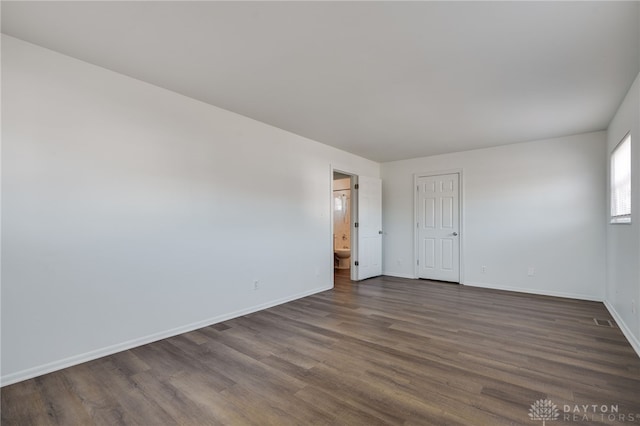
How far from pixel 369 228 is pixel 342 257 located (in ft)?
4.71

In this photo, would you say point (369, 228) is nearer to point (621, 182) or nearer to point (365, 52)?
point (621, 182)

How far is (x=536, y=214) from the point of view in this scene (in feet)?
15.4

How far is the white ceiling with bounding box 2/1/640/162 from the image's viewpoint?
1861mm

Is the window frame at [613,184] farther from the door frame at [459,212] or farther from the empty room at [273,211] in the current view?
the door frame at [459,212]

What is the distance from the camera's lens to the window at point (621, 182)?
3.08 metres

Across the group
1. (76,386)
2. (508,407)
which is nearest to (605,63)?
(508,407)

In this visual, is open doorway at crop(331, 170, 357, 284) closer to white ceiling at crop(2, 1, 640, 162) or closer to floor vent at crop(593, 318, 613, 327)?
white ceiling at crop(2, 1, 640, 162)

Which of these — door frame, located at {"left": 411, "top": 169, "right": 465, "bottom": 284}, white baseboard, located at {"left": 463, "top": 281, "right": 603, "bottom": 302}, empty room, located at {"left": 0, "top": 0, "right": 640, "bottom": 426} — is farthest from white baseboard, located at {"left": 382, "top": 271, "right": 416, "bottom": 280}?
empty room, located at {"left": 0, "top": 0, "right": 640, "bottom": 426}

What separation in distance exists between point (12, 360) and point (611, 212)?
6.29 metres

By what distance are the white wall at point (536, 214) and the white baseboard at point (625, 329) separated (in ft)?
2.07

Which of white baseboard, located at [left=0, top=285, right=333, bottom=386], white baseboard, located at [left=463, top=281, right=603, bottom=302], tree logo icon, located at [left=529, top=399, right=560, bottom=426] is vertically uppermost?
white baseboard, located at [left=0, top=285, right=333, bottom=386]

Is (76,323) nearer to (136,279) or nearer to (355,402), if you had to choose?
(136,279)

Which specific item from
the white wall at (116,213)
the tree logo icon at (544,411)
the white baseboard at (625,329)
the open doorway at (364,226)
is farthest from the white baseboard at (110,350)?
the white baseboard at (625,329)

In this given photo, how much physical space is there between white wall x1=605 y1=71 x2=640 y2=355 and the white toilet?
4.41 m
